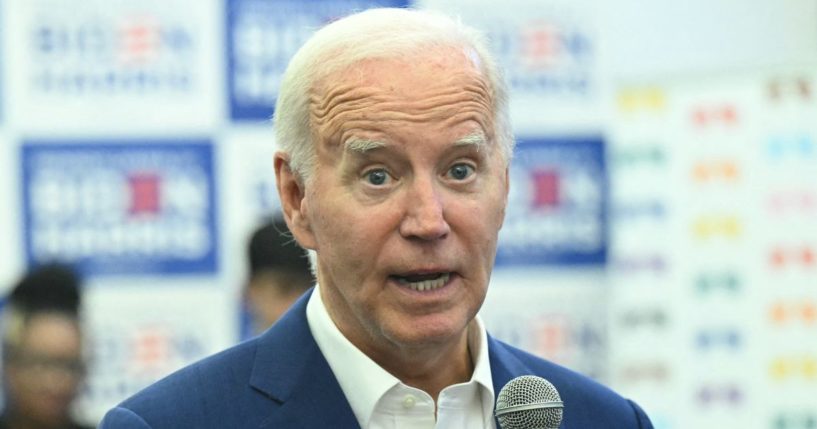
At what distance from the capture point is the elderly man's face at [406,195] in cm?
204

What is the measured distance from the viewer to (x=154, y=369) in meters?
5.97

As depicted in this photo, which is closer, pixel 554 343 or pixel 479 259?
pixel 479 259

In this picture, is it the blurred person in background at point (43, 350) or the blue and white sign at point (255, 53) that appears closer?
the blurred person in background at point (43, 350)

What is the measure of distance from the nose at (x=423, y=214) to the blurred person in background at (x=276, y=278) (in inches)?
87.6

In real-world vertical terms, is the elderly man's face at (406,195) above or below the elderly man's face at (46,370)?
above

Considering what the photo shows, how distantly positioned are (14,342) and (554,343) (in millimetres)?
2842

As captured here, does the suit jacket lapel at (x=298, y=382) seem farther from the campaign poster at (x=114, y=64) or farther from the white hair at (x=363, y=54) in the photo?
the campaign poster at (x=114, y=64)

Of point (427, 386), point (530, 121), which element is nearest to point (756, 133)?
point (530, 121)

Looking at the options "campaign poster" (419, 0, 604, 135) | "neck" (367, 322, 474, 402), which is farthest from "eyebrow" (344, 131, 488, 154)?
"campaign poster" (419, 0, 604, 135)

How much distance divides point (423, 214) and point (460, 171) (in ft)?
0.37

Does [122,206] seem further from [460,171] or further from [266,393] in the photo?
[460,171]

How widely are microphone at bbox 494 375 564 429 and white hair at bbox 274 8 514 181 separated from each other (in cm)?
43

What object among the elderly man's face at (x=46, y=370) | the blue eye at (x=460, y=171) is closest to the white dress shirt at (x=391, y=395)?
the blue eye at (x=460, y=171)

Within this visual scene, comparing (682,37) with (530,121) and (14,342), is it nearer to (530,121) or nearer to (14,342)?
(530,121)
